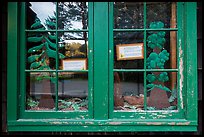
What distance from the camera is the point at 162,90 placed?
2.58 meters

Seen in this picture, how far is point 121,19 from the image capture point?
259 centimetres

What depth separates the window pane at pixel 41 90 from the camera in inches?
102

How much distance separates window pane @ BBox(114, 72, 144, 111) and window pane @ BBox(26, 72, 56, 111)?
0.65 meters

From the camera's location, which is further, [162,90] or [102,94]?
[162,90]

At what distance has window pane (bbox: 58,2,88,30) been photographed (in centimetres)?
260

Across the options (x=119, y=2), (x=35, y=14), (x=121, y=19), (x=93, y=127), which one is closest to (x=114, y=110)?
(x=93, y=127)

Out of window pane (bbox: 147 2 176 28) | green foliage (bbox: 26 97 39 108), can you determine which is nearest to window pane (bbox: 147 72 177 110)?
window pane (bbox: 147 2 176 28)

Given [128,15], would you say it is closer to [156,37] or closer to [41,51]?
[156,37]

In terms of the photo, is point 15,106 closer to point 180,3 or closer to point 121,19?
point 121,19

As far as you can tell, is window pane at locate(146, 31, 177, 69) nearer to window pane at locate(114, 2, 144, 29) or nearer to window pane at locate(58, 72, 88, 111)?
window pane at locate(114, 2, 144, 29)

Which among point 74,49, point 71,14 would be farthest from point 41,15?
point 74,49

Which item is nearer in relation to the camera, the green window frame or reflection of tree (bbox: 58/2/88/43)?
the green window frame

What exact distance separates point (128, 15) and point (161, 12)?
0.34m

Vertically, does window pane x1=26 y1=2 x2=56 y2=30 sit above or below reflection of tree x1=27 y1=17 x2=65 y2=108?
above
